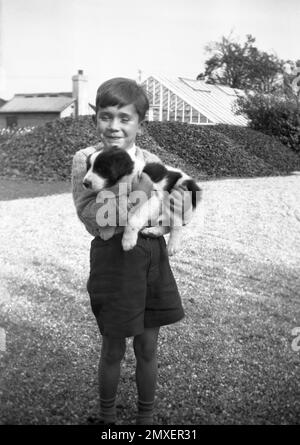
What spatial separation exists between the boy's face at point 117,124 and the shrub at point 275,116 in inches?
706

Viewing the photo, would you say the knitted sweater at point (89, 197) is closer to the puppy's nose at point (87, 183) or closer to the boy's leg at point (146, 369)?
the puppy's nose at point (87, 183)

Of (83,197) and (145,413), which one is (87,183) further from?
(145,413)

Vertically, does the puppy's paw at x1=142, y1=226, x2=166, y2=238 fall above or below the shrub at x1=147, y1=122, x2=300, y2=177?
above

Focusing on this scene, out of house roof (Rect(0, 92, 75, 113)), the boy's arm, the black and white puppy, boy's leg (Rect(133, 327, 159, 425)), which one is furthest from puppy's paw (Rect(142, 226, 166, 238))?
house roof (Rect(0, 92, 75, 113))

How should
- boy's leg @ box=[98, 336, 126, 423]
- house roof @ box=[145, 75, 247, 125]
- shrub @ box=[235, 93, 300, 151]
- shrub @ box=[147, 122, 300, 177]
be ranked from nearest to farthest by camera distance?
boy's leg @ box=[98, 336, 126, 423], shrub @ box=[147, 122, 300, 177], shrub @ box=[235, 93, 300, 151], house roof @ box=[145, 75, 247, 125]

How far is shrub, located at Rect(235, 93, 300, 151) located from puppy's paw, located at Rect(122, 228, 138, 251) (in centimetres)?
1814

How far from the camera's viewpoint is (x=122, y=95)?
2.93m

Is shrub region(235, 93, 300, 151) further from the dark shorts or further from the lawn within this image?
the dark shorts

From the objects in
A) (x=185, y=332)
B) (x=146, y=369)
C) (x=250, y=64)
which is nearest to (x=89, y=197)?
(x=146, y=369)

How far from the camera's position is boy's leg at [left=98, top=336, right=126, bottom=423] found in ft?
10.4

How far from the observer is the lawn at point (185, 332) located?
3.81 m

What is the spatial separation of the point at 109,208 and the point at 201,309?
3257mm

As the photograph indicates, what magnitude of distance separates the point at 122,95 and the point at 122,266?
90 centimetres

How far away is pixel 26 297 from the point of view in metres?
6.11
